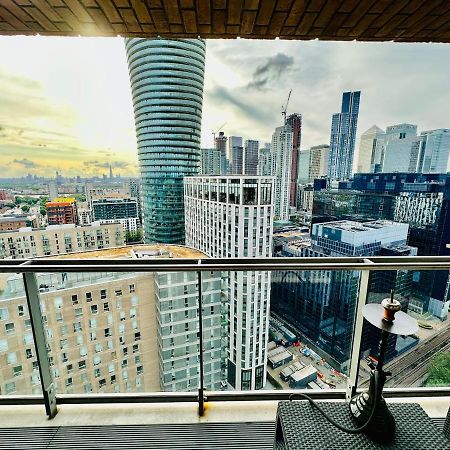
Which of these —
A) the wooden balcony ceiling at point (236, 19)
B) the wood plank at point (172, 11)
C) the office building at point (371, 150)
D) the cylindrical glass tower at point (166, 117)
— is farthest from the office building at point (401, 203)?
the cylindrical glass tower at point (166, 117)

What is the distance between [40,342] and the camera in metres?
1.61

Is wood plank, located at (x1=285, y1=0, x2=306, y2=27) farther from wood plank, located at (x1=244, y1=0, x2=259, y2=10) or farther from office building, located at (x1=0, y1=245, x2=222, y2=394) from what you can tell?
office building, located at (x1=0, y1=245, x2=222, y2=394)

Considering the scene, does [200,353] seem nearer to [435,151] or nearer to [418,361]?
[418,361]

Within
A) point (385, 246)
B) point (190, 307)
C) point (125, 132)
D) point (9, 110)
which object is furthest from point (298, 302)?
point (125, 132)

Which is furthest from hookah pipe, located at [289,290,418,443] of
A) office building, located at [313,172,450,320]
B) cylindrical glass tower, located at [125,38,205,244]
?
cylindrical glass tower, located at [125,38,205,244]

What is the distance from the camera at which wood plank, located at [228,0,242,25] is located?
179cm

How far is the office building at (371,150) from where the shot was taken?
30.9 metres

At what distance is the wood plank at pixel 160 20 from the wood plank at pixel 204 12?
0.30 metres

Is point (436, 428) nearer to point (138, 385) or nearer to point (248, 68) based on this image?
point (138, 385)

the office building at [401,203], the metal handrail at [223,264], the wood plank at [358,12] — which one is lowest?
the office building at [401,203]

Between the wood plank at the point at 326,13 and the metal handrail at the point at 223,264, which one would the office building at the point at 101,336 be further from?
the wood plank at the point at 326,13

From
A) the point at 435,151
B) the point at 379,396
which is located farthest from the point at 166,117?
the point at 379,396

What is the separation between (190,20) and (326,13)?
3.72 feet

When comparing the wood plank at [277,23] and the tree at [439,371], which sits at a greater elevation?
the wood plank at [277,23]
